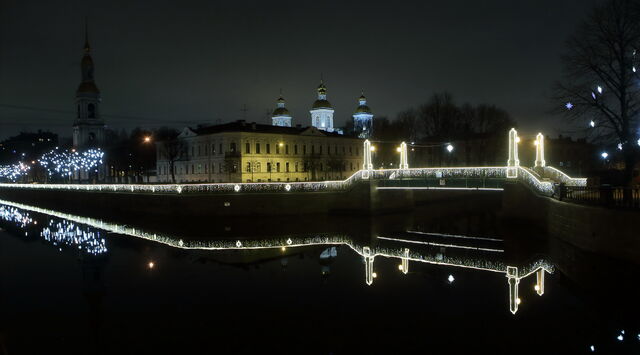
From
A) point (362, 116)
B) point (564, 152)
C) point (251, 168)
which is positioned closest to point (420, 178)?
point (251, 168)

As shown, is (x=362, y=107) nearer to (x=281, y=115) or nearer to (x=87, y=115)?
(x=281, y=115)

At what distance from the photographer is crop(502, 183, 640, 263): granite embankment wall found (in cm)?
2203

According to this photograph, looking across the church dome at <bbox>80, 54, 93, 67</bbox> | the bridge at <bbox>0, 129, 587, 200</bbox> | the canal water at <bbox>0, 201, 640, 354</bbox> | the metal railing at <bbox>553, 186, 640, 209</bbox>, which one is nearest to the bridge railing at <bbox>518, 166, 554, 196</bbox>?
the bridge at <bbox>0, 129, 587, 200</bbox>

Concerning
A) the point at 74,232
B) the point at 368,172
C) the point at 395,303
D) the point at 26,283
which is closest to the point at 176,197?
the point at 74,232

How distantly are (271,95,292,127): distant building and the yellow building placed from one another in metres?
17.4

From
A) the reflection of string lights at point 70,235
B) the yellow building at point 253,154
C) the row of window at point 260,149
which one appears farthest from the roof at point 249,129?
the reflection of string lights at point 70,235

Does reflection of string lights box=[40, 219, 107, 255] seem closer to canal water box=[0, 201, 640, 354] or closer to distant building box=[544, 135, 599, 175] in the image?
canal water box=[0, 201, 640, 354]

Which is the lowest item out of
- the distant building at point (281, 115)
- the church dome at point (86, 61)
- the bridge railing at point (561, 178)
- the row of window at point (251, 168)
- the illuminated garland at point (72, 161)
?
the bridge railing at point (561, 178)

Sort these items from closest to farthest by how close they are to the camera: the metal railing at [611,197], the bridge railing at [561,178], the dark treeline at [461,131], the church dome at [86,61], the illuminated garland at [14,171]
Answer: the metal railing at [611,197] → the bridge railing at [561,178] → the dark treeline at [461,131] → the church dome at [86,61] → the illuminated garland at [14,171]

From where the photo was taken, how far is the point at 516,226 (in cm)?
3719

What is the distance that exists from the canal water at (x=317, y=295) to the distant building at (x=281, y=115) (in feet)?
262

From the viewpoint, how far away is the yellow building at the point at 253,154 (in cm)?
8419

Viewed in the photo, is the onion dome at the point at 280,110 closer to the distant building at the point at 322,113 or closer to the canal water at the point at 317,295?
the distant building at the point at 322,113

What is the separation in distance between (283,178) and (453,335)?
7447cm
